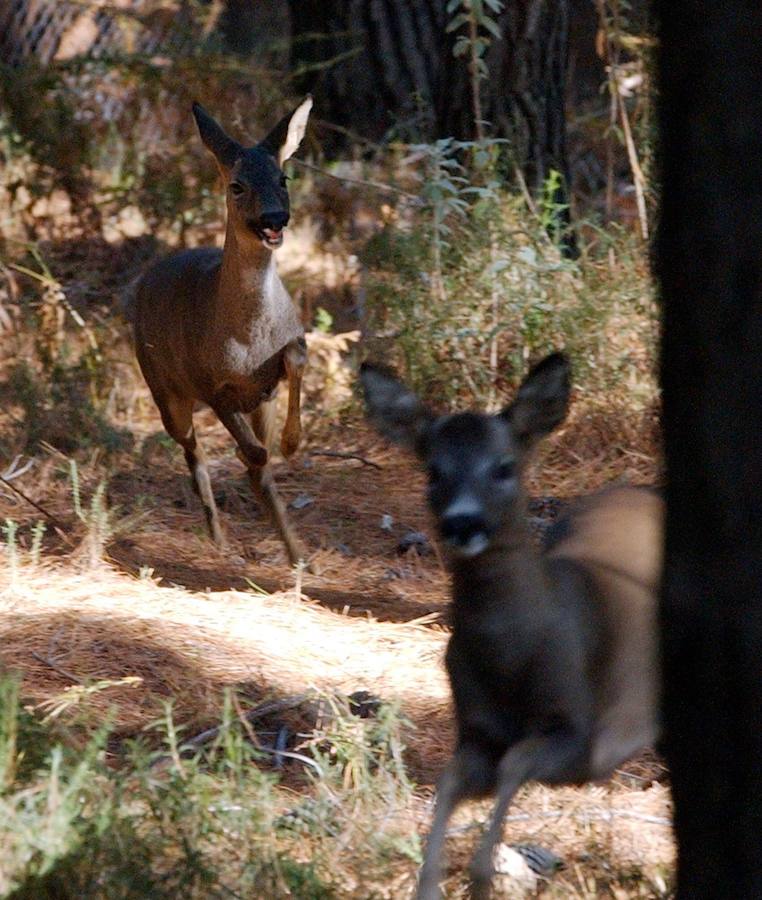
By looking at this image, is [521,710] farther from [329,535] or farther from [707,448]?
[329,535]

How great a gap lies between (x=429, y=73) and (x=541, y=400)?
25.6ft

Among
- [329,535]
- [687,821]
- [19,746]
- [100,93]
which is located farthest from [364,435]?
[687,821]

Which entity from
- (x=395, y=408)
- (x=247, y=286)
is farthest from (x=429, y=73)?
(x=395, y=408)

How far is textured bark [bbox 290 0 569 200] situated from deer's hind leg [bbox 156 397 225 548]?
2768 mm

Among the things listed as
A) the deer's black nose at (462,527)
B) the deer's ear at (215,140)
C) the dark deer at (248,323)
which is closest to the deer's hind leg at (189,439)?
the dark deer at (248,323)

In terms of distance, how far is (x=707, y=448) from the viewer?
2818 mm

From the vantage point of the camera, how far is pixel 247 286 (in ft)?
25.0

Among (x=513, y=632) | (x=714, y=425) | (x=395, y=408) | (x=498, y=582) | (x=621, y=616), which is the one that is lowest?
(x=621, y=616)

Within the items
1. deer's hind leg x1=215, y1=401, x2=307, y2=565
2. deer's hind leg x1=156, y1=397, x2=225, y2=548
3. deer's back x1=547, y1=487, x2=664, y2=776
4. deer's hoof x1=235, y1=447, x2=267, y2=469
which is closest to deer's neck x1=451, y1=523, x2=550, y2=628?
deer's back x1=547, y1=487, x2=664, y2=776

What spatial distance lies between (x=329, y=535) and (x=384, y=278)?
75.4 inches

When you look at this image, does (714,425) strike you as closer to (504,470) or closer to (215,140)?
(504,470)

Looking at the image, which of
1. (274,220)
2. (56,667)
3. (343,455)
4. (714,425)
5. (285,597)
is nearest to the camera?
(714,425)

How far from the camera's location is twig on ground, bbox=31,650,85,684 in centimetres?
540

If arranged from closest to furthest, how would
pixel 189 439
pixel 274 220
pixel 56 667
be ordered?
pixel 56 667 → pixel 274 220 → pixel 189 439
